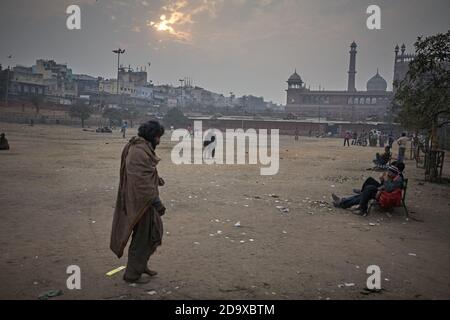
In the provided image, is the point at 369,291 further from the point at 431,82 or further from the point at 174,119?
the point at 174,119

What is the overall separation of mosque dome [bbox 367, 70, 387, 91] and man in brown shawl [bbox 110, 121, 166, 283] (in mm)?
90975

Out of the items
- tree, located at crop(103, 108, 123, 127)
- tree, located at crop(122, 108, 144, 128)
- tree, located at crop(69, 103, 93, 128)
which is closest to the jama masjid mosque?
tree, located at crop(122, 108, 144, 128)

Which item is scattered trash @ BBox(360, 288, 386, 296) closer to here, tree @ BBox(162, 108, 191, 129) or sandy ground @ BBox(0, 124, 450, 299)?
sandy ground @ BBox(0, 124, 450, 299)

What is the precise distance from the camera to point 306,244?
17.8ft

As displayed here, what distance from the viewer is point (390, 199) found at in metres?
7.12

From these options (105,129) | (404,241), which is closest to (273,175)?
(404,241)

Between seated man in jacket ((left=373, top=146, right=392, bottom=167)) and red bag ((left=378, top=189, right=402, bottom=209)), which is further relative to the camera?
seated man in jacket ((left=373, top=146, right=392, bottom=167))

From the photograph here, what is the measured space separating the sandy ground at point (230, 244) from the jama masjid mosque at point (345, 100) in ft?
190

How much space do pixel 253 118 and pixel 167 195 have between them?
56.7 metres

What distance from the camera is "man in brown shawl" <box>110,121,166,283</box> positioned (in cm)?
390

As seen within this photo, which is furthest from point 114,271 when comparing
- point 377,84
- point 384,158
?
point 377,84

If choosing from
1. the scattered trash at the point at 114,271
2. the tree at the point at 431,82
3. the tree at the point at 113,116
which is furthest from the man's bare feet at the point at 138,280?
the tree at the point at 113,116

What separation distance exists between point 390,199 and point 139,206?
17.3 feet
